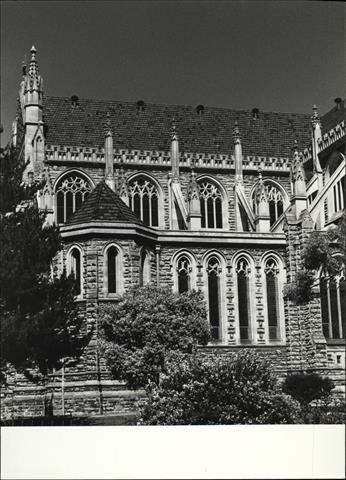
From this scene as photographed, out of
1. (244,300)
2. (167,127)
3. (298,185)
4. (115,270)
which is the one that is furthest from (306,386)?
(167,127)

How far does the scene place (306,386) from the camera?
11.9 metres

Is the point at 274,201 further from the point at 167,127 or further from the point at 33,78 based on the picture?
the point at 33,78

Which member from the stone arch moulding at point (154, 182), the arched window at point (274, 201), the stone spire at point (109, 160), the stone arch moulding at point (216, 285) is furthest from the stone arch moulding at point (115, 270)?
the stone spire at point (109, 160)

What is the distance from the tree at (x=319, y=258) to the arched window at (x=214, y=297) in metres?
1.23

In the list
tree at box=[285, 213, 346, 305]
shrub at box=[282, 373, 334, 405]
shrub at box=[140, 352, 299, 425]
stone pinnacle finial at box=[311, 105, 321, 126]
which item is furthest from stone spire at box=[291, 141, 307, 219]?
shrub at box=[140, 352, 299, 425]

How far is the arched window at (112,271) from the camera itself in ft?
41.7

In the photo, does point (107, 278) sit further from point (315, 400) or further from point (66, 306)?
point (315, 400)

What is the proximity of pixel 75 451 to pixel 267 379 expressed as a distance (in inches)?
116

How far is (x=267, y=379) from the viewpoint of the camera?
438 inches

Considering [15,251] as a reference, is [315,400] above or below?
below

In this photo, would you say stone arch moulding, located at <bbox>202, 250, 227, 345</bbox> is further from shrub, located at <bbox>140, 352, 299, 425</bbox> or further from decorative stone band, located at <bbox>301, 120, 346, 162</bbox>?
decorative stone band, located at <bbox>301, 120, 346, 162</bbox>

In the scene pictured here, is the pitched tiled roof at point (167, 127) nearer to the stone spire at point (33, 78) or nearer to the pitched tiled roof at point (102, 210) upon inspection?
the stone spire at point (33, 78)

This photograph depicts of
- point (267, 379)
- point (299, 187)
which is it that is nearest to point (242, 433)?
point (267, 379)

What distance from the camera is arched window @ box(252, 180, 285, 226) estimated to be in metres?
17.1
